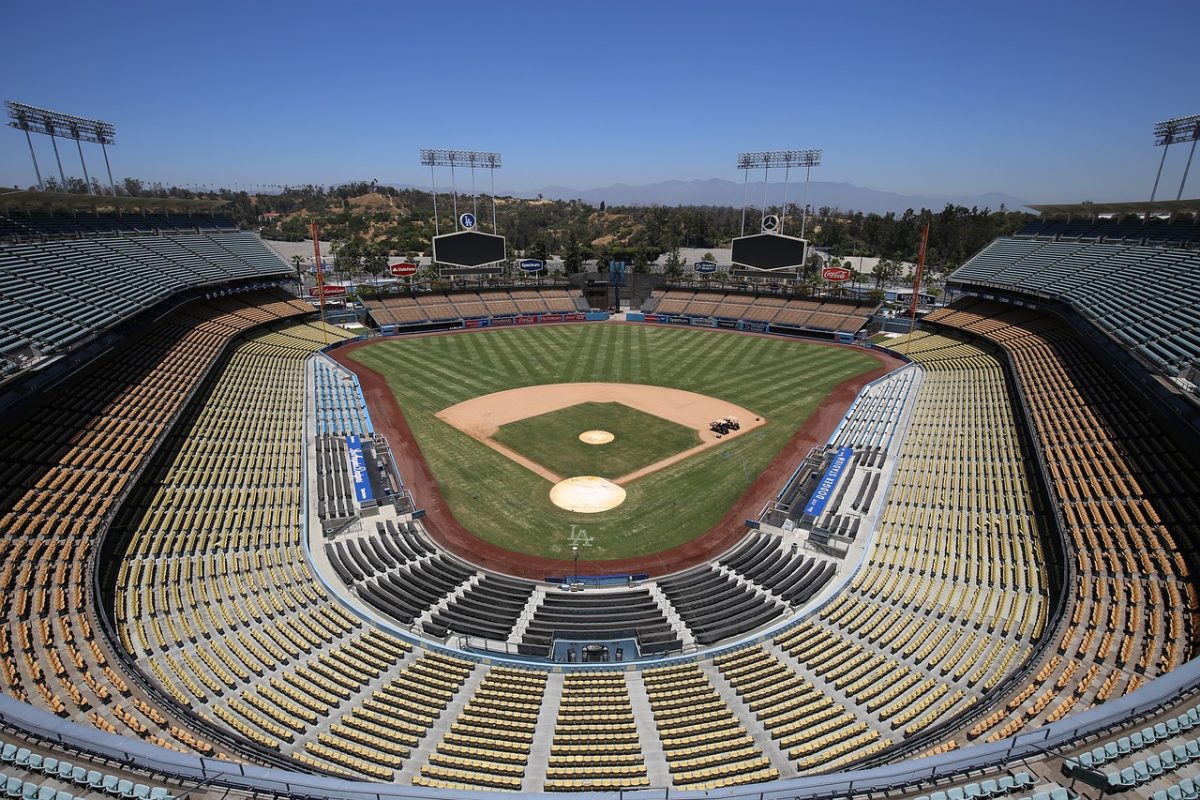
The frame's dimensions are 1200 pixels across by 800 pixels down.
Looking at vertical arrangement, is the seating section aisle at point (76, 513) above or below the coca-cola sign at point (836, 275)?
below

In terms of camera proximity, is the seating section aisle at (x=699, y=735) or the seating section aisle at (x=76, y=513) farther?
the seating section aisle at (x=76, y=513)

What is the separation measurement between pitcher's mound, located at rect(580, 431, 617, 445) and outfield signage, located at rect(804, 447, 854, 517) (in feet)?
52.7

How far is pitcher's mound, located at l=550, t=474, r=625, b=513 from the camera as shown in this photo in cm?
3581

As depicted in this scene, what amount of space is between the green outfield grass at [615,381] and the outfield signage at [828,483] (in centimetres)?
452

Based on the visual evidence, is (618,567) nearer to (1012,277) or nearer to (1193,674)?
(1193,674)

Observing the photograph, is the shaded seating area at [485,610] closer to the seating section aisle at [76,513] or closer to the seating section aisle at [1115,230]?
the seating section aisle at [76,513]

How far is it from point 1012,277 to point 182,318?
88827 mm

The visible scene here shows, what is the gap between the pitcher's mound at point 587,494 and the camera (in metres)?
35.8

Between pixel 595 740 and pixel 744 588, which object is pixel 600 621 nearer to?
pixel 744 588

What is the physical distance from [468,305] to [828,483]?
65.2 metres

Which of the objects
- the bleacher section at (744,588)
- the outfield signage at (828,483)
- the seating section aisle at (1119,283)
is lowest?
the bleacher section at (744,588)

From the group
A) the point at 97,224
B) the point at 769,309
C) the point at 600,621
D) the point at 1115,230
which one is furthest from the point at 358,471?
the point at 1115,230

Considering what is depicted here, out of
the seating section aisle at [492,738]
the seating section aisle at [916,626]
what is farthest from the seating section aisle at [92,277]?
the seating section aisle at [916,626]

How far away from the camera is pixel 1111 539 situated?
24938mm
